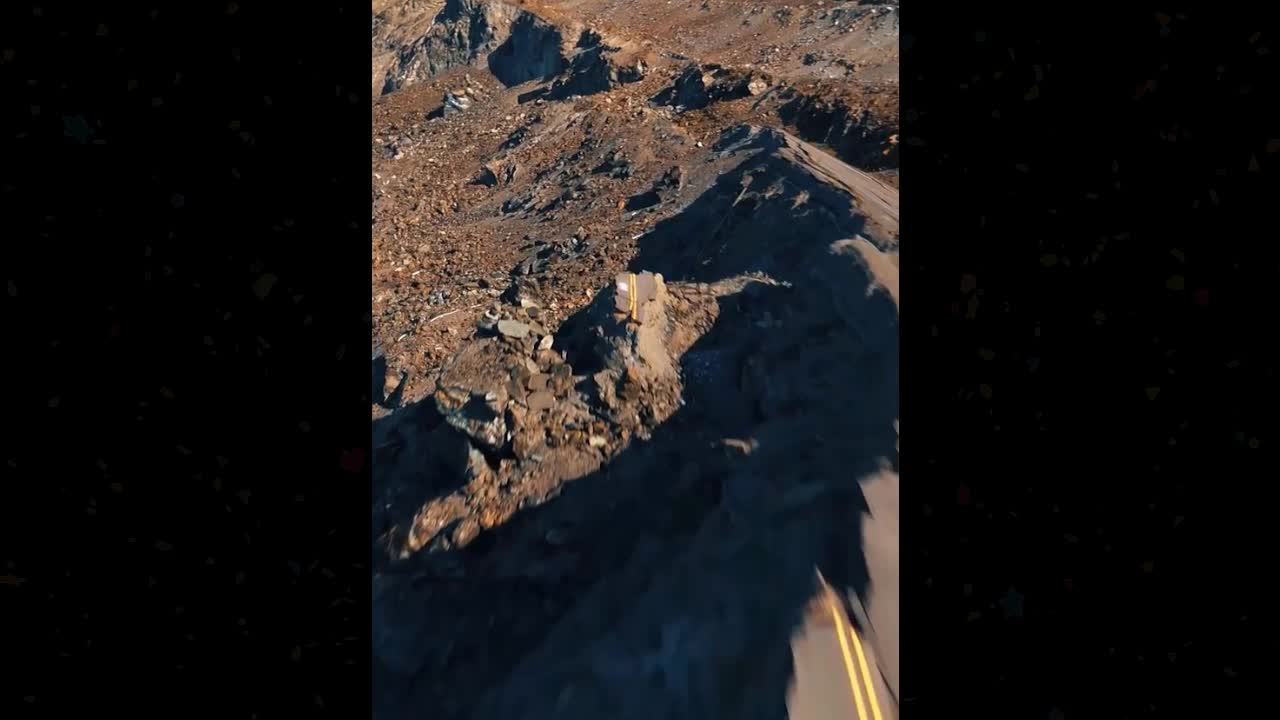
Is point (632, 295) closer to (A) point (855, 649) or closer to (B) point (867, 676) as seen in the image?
(A) point (855, 649)

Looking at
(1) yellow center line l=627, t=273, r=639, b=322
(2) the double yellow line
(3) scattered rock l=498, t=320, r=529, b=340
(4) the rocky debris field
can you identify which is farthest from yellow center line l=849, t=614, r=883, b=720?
(3) scattered rock l=498, t=320, r=529, b=340

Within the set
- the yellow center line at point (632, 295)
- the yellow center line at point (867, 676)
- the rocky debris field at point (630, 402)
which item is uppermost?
the yellow center line at point (632, 295)

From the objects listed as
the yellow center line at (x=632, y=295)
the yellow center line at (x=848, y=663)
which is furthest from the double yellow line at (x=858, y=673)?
the yellow center line at (x=632, y=295)

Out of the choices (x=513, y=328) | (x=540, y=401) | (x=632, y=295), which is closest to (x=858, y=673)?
(x=540, y=401)

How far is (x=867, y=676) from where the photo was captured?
456 centimetres

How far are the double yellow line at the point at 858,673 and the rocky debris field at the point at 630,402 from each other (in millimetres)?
294

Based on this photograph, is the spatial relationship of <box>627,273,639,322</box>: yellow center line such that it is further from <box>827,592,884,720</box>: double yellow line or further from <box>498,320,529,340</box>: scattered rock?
<box>827,592,884,720</box>: double yellow line

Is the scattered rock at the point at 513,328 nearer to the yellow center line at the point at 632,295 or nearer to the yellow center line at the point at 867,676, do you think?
the yellow center line at the point at 632,295

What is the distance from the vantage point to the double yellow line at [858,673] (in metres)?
4.47

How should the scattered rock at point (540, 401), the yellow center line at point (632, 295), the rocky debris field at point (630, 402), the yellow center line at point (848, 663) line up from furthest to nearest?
1. the yellow center line at point (632, 295)
2. the scattered rock at point (540, 401)
3. the rocky debris field at point (630, 402)
4. the yellow center line at point (848, 663)

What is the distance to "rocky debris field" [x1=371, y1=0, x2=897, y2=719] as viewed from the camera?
5.04m

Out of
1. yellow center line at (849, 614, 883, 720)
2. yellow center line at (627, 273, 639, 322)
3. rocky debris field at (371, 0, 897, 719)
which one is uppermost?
yellow center line at (627, 273, 639, 322)

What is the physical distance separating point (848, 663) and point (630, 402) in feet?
8.78
